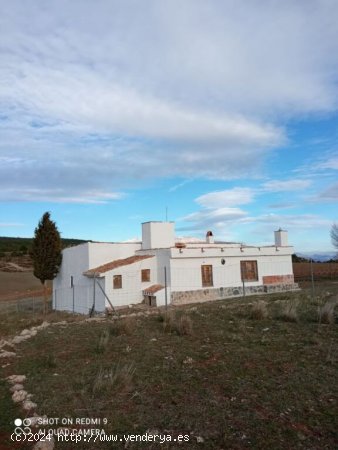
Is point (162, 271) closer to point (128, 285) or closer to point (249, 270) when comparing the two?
point (128, 285)

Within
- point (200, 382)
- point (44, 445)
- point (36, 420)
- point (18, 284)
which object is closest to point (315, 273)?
point (200, 382)

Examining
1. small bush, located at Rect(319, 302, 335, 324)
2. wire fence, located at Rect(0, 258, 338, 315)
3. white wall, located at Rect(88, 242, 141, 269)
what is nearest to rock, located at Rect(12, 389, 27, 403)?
small bush, located at Rect(319, 302, 335, 324)

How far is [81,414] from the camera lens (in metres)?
6.25

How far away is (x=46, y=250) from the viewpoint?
32125 mm

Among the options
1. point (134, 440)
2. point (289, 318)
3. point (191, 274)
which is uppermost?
point (191, 274)

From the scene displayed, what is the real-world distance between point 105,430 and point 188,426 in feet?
3.59

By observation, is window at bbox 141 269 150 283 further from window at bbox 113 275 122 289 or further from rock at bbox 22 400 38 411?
rock at bbox 22 400 38 411

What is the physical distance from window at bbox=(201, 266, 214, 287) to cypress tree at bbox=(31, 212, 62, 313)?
11.6 meters

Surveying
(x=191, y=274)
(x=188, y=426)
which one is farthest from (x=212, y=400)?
(x=191, y=274)

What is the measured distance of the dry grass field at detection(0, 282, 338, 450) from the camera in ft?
18.0

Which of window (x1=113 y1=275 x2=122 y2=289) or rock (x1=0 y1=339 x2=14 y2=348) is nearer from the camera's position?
rock (x1=0 y1=339 x2=14 y2=348)

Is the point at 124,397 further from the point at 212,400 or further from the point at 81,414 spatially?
the point at 212,400

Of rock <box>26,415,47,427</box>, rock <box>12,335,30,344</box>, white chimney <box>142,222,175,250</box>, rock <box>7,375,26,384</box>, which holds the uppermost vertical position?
white chimney <box>142,222,175,250</box>

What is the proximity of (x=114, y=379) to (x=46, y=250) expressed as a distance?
85.2 ft
